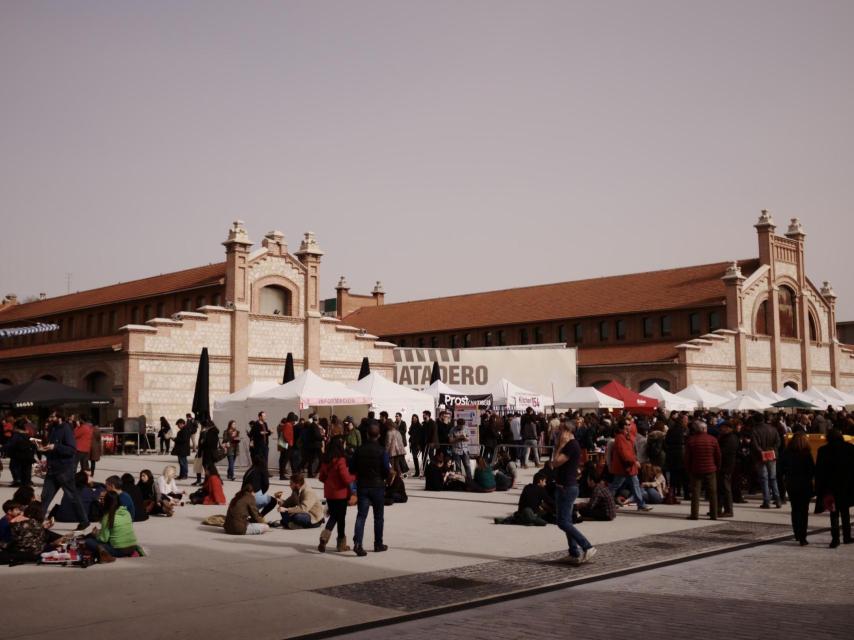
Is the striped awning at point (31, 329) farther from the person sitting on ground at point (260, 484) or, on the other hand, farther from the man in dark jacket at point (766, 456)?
the man in dark jacket at point (766, 456)

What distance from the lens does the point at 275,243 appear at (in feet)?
145

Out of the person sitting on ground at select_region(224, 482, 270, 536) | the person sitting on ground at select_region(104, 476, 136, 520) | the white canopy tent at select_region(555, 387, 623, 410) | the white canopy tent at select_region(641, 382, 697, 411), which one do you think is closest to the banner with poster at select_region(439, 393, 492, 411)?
the white canopy tent at select_region(555, 387, 623, 410)

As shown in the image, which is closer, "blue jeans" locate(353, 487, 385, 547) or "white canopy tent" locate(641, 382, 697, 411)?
"blue jeans" locate(353, 487, 385, 547)

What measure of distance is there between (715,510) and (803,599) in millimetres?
6598

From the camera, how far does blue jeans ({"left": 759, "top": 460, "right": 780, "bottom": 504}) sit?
1723 cm

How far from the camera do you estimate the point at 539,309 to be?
6012 centimetres

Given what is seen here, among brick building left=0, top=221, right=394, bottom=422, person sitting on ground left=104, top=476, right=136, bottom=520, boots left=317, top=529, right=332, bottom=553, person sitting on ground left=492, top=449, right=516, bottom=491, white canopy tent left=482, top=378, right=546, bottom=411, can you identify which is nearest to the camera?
person sitting on ground left=104, top=476, right=136, bottom=520

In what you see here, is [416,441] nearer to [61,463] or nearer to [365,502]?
[61,463]

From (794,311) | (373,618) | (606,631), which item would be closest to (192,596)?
(373,618)

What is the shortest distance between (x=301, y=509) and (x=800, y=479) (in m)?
7.54

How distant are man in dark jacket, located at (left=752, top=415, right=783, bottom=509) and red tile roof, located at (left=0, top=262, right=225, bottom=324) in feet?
105

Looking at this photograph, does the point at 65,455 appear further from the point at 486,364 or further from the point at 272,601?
the point at 486,364

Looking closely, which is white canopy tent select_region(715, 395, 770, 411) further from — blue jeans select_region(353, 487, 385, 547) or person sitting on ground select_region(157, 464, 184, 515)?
blue jeans select_region(353, 487, 385, 547)

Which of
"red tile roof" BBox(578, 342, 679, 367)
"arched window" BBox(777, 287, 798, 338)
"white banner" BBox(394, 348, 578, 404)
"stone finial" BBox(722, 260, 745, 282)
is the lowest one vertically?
"white banner" BBox(394, 348, 578, 404)
